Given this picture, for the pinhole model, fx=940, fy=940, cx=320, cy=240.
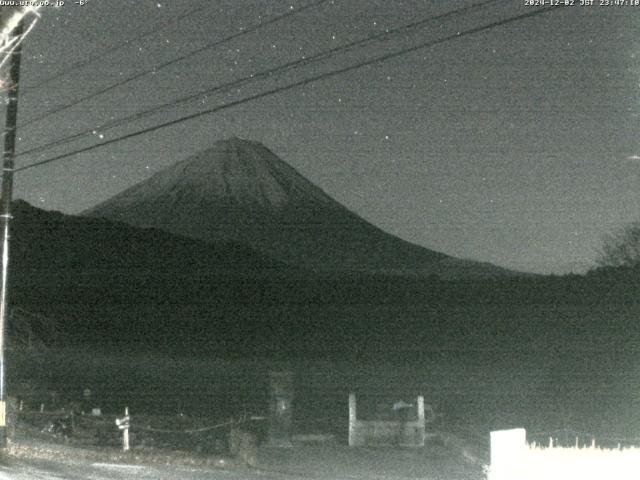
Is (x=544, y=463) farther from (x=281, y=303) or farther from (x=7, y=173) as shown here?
(x=281, y=303)

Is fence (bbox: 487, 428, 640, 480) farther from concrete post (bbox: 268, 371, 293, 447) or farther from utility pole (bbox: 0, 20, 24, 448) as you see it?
utility pole (bbox: 0, 20, 24, 448)

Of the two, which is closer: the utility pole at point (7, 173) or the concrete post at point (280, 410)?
the utility pole at point (7, 173)

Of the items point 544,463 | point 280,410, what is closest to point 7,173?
point 280,410

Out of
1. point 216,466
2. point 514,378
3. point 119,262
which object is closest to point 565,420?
point 514,378

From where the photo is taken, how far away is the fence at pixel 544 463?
10.9 metres

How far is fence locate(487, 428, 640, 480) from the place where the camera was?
10883 millimetres

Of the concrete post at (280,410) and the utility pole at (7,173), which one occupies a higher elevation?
the utility pole at (7,173)

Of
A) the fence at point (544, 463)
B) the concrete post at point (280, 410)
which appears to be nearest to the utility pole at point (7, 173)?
the concrete post at point (280, 410)

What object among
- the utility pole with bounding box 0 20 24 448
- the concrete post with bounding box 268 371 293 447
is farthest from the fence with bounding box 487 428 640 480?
the utility pole with bounding box 0 20 24 448

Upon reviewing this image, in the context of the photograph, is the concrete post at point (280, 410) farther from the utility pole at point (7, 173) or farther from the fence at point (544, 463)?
the fence at point (544, 463)

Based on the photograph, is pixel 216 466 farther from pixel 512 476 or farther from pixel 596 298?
pixel 596 298

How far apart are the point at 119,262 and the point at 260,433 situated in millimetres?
90168

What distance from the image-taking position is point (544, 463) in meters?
11.2

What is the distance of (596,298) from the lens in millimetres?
43656
